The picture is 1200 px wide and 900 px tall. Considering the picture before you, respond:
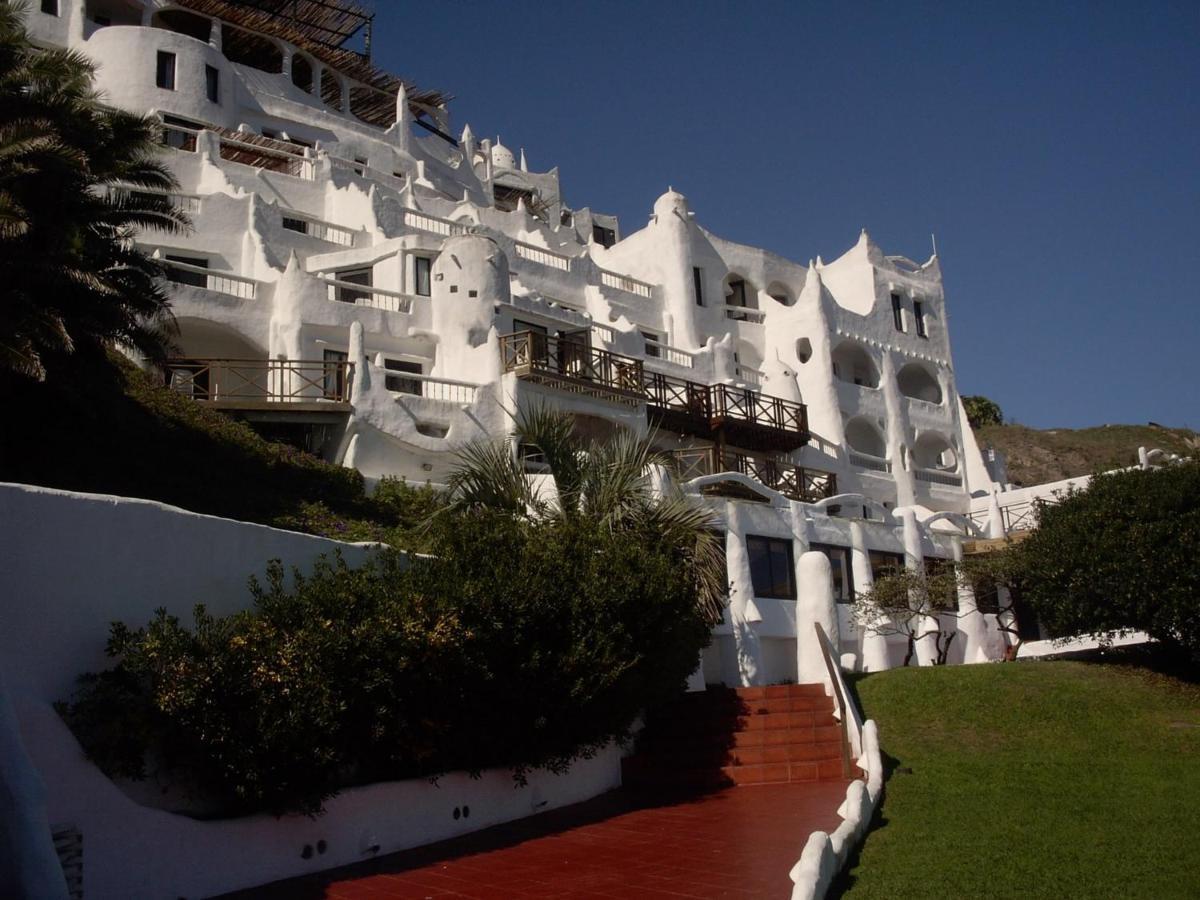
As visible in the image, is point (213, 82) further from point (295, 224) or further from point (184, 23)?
point (295, 224)

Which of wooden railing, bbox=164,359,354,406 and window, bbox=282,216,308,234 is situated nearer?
wooden railing, bbox=164,359,354,406

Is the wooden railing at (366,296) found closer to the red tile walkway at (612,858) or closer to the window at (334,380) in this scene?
the window at (334,380)

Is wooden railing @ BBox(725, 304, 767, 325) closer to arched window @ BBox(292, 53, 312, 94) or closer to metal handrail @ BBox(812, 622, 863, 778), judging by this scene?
arched window @ BBox(292, 53, 312, 94)

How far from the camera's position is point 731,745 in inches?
745

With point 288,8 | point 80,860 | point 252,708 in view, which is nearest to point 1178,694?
point 252,708

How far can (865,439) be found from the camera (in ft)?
147

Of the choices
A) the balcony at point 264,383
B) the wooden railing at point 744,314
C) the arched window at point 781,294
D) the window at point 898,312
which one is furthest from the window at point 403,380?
the window at point 898,312

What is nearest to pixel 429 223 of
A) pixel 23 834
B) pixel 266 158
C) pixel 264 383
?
pixel 266 158

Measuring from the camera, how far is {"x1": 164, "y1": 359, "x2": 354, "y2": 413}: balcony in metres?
27.2

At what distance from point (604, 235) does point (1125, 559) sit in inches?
1584

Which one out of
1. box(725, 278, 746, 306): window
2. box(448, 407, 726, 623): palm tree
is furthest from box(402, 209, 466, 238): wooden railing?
box(448, 407, 726, 623): palm tree

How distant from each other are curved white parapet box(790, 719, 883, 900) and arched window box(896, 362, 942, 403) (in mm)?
32042

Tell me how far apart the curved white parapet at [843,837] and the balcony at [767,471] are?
52.3 feet

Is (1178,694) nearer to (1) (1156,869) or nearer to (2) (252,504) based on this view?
(1) (1156,869)
